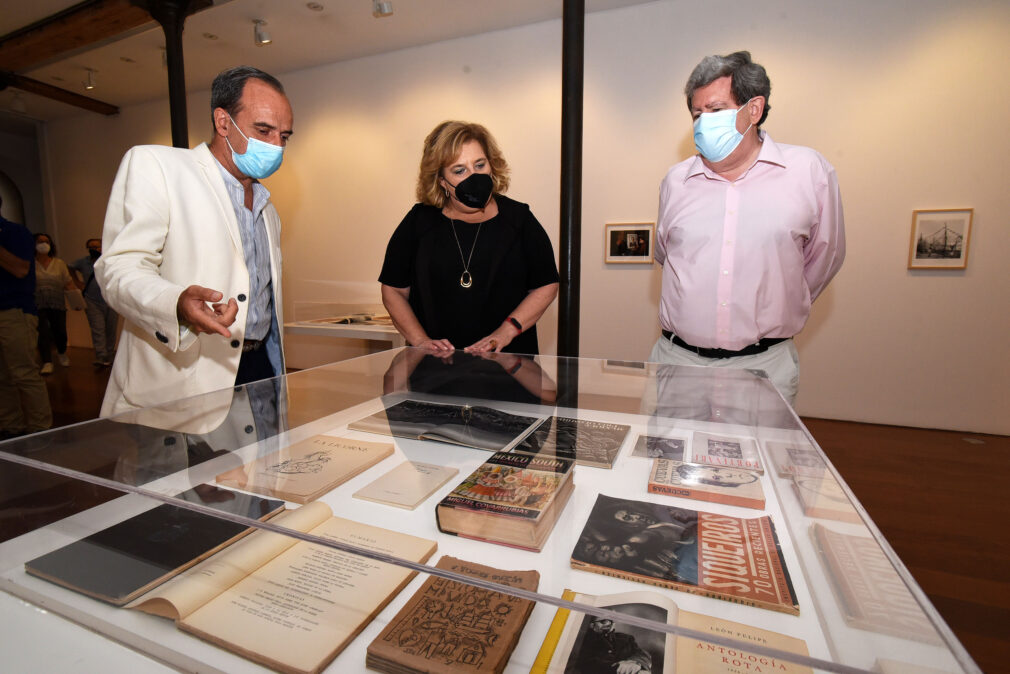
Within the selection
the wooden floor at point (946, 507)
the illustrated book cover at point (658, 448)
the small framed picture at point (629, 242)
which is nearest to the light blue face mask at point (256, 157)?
the illustrated book cover at point (658, 448)

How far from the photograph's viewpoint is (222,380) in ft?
5.00

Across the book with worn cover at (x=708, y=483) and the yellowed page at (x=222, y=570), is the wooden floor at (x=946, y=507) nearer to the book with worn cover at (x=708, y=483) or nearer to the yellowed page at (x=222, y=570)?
the book with worn cover at (x=708, y=483)

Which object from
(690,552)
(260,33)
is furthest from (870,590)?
(260,33)

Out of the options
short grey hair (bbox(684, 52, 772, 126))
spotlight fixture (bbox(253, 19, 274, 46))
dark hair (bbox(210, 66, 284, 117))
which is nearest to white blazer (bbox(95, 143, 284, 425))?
dark hair (bbox(210, 66, 284, 117))

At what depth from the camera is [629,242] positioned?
15.9 ft

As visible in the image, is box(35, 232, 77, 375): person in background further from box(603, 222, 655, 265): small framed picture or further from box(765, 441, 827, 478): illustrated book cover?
box(765, 441, 827, 478): illustrated book cover

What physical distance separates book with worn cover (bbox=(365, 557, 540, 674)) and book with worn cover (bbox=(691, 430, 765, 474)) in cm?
54

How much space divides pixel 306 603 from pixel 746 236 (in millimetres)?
1645

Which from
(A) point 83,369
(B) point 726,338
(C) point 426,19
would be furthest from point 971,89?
(A) point 83,369

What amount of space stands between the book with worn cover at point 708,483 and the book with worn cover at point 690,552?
0.18 feet

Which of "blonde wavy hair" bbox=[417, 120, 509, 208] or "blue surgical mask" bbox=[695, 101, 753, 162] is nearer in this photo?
"blue surgical mask" bbox=[695, 101, 753, 162]

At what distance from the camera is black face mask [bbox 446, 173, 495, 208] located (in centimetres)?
201

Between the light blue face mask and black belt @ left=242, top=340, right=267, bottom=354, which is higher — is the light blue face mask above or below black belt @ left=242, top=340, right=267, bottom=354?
above

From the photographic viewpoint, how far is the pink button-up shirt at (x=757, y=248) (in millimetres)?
1746
